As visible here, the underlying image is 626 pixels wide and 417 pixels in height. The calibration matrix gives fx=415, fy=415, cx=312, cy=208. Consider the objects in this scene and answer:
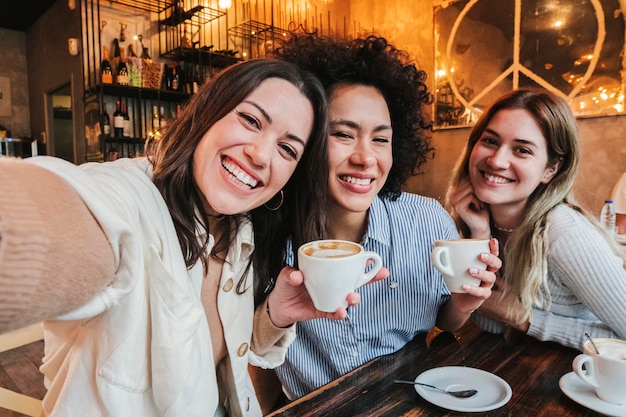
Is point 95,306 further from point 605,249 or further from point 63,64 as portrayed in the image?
point 63,64

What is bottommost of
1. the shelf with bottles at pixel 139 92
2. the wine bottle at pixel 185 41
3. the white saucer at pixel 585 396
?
the white saucer at pixel 585 396

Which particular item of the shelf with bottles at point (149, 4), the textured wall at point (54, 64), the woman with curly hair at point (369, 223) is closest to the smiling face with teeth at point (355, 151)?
the woman with curly hair at point (369, 223)

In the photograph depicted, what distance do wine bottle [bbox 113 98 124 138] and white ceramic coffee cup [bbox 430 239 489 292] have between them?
4370 mm

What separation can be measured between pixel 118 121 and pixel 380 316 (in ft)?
13.5

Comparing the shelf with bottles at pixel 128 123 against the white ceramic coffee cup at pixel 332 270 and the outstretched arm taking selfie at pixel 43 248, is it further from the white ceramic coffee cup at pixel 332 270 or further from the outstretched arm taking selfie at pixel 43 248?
the outstretched arm taking selfie at pixel 43 248

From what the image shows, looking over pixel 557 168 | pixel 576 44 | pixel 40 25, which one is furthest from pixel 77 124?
pixel 576 44

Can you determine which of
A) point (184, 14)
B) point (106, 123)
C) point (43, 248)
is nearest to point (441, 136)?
point (184, 14)

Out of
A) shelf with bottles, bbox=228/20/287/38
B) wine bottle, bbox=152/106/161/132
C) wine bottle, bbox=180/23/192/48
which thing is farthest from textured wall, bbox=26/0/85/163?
shelf with bottles, bbox=228/20/287/38

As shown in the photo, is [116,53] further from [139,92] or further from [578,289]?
[578,289]

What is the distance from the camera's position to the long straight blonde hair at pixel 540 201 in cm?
137

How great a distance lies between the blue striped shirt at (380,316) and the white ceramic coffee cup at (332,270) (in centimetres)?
42

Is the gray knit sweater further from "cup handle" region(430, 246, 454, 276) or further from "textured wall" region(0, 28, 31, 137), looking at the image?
"textured wall" region(0, 28, 31, 137)

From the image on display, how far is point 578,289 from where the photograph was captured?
130 centimetres

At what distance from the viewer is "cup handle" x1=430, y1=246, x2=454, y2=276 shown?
3.29 ft
